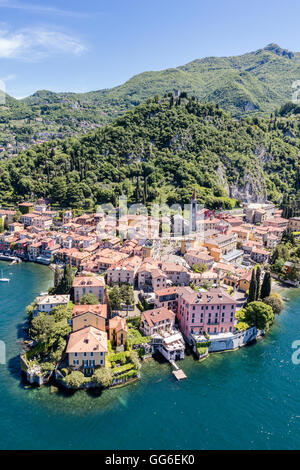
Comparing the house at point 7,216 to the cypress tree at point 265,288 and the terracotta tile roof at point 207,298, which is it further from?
the cypress tree at point 265,288

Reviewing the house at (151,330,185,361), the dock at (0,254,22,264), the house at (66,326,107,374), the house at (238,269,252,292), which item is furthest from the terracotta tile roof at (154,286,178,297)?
the dock at (0,254,22,264)

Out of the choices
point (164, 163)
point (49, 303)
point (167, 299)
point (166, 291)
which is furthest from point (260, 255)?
point (164, 163)

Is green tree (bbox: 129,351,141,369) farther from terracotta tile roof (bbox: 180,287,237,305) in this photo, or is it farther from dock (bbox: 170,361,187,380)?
terracotta tile roof (bbox: 180,287,237,305)

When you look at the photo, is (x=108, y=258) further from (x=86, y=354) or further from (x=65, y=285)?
(x=86, y=354)

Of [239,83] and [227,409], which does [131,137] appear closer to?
[227,409]

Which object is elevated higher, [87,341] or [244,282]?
[244,282]

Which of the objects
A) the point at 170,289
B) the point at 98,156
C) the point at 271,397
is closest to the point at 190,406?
the point at 271,397
